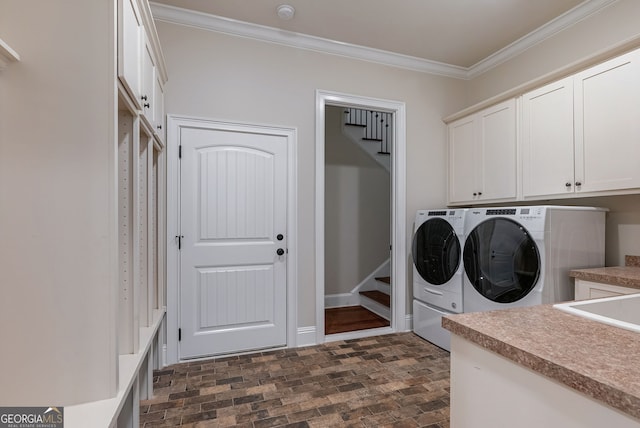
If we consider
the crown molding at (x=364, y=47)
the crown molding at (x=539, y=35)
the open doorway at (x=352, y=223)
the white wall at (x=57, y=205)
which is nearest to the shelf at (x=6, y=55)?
the white wall at (x=57, y=205)

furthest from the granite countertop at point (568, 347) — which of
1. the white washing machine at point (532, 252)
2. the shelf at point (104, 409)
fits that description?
the white washing machine at point (532, 252)

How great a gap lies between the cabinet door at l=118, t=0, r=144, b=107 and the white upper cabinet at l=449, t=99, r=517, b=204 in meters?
2.76

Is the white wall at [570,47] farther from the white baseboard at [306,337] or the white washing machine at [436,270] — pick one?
the white baseboard at [306,337]

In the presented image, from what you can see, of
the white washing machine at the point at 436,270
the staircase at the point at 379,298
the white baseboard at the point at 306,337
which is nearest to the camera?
the white washing machine at the point at 436,270

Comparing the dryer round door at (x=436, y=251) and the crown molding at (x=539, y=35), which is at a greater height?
the crown molding at (x=539, y=35)

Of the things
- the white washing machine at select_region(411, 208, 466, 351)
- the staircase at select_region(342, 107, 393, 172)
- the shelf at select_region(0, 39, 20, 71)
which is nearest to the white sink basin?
the white washing machine at select_region(411, 208, 466, 351)

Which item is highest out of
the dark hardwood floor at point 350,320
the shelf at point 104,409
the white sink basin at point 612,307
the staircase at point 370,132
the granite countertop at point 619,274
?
the staircase at point 370,132

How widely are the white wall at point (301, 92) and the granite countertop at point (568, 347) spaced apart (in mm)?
2126

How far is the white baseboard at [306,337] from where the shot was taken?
290 cm

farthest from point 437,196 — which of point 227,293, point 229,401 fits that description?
point 229,401

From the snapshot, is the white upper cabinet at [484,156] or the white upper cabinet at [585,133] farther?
the white upper cabinet at [484,156]

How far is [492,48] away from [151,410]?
13.3 ft

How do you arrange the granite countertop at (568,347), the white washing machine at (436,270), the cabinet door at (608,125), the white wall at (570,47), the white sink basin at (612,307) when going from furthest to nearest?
the white washing machine at (436,270) → the white wall at (570,47) → the cabinet door at (608,125) → the white sink basin at (612,307) → the granite countertop at (568,347)

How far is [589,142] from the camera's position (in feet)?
7.18
